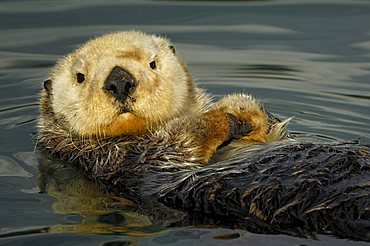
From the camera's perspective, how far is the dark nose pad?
586 cm

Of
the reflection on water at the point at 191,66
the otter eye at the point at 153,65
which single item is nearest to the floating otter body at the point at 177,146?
the otter eye at the point at 153,65

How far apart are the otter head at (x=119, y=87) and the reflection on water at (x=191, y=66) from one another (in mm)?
444

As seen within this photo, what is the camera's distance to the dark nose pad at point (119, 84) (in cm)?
586

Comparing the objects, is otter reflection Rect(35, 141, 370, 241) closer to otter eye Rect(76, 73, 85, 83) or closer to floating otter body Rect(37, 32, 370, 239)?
floating otter body Rect(37, 32, 370, 239)

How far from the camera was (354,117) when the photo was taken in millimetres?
7578

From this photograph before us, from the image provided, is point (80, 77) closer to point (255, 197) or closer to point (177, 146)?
point (177, 146)

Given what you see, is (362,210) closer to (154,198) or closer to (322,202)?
(322,202)

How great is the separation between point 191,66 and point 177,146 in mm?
3236

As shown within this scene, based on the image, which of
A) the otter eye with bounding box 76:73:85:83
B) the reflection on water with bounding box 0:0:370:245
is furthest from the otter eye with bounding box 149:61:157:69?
the reflection on water with bounding box 0:0:370:245

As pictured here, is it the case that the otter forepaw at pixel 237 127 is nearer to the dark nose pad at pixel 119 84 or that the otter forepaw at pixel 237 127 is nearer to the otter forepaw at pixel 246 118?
the otter forepaw at pixel 246 118

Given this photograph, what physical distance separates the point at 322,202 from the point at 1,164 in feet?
8.65

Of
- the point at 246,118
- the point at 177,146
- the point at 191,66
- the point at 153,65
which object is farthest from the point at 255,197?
the point at 191,66

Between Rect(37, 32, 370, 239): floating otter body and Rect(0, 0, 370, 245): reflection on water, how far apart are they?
23 centimetres

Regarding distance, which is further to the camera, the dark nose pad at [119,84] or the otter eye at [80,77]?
the otter eye at [80,77]
